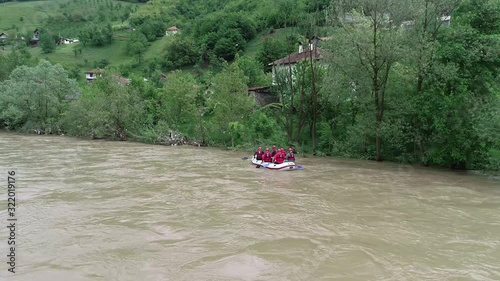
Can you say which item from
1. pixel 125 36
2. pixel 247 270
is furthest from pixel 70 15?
pixel 247 270

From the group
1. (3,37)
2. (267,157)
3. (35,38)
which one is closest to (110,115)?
(267,157)

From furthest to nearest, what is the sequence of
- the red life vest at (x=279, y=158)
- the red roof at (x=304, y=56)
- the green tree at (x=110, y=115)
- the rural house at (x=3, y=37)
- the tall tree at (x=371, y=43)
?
the rural house at (x=3, y=37), the green tree at (x=110, y=115), the red roof at (x=304, y=56), the tall tree at (x=371, y=43), the red life vest at (x=279, y=158)

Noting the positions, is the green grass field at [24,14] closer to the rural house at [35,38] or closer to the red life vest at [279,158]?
the rural house at [35,38]

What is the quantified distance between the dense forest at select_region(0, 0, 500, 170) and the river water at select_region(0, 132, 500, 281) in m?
3.86

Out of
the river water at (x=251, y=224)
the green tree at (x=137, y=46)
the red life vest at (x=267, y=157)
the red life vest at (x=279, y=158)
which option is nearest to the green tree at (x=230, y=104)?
the red life vest at (x=267, y=157)

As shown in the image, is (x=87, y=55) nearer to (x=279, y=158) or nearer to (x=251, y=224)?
(x=279, y=158)

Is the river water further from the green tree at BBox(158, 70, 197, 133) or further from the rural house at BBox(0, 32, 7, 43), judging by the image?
the rural house at BBox(0, 32, 7, 43)

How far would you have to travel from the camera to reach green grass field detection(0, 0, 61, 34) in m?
127

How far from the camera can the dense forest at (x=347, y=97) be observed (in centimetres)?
2472

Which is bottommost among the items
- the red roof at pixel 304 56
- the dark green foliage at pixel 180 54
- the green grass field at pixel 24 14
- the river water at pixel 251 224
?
the river water at pixel 251 224

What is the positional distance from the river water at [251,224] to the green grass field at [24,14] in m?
124

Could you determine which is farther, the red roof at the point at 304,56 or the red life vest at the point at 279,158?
the red roof at the point at 304,56

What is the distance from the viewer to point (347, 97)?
1252 inches

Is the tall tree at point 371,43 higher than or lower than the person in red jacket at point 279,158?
higher
